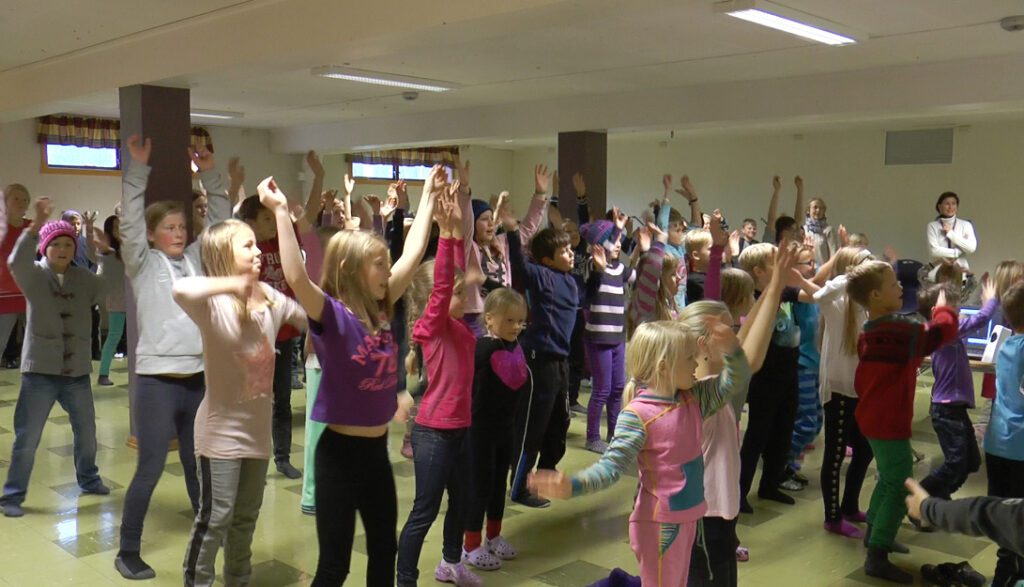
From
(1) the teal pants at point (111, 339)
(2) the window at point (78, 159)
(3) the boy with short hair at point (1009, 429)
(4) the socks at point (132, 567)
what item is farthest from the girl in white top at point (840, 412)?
(2) the window at point (78, 159)

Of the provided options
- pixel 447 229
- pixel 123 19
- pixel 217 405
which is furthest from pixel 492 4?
pixel 123 19

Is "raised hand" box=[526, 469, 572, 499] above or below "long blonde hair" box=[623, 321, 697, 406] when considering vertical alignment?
below

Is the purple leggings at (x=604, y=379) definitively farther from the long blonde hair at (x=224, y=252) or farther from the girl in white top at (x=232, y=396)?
the long blonde hair at (x=224, y=252)

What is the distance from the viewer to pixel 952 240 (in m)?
8.59

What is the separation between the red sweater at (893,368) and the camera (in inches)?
137

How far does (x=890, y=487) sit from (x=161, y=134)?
4.67 metres

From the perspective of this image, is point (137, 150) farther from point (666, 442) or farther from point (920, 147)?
point (920, 147)

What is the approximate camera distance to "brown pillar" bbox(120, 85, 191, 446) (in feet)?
17.9

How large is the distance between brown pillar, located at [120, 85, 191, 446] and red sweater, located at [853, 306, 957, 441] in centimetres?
414

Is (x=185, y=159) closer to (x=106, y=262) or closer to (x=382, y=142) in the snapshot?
(x=106, y=262)

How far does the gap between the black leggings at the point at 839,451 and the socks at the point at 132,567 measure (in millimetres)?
3049

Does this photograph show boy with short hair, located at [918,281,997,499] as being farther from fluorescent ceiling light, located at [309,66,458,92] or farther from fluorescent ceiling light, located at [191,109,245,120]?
fluorescent ceiling light, located at [191,109,245,120]

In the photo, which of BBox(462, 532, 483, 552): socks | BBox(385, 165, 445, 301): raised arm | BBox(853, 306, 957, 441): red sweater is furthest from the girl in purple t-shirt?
BBox(853, 306, 957, 441): red sweater

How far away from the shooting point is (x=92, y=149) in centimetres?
1100
